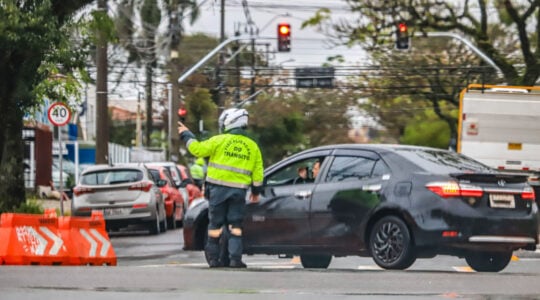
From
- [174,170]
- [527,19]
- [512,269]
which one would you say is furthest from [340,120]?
[512,269]

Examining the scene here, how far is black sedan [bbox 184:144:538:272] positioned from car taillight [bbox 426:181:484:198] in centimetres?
1

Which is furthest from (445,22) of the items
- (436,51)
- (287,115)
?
(287,115)

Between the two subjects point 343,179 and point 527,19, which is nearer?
point 343,179

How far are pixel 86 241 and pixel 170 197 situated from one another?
11410mm

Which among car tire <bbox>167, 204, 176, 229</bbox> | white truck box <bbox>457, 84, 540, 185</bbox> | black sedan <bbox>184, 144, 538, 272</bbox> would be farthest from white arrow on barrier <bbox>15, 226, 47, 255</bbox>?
white truck box <bbox>457, 84, 540, 185</bbox>

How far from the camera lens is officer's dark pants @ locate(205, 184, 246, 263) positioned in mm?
14070

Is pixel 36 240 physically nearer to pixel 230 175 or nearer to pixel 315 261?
pixel 315 261

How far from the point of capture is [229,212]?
14195 millimetres

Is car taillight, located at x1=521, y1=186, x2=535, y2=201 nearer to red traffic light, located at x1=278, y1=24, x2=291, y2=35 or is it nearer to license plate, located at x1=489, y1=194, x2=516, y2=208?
license plate, located at x1=489, y1=194, x2=516, y2=208

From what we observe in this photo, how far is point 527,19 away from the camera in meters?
37.6

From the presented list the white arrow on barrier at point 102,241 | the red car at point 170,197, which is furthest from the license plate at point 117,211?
the white arrow on barrier at point 102,241

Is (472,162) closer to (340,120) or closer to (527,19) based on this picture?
(527,19)

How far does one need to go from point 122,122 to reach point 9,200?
267ft

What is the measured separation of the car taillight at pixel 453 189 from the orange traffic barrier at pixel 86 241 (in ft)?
17.5
